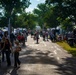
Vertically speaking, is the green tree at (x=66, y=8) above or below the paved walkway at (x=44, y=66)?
above

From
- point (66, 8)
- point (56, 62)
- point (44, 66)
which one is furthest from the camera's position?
point (66, 8)

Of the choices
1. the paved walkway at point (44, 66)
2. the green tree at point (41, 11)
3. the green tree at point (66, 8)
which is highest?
the green tree at point (41, 11)

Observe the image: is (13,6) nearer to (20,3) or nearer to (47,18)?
(20,3)

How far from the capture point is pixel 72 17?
32000 millimetres

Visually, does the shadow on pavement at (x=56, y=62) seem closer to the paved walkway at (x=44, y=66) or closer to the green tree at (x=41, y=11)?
the paved walkway at (x=44, y=66)

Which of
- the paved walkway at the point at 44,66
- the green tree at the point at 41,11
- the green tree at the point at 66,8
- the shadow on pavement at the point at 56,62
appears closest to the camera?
the paved walkway at the point at 44,66

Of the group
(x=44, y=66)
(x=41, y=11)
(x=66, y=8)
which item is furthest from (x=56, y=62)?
(x=41, y=11)

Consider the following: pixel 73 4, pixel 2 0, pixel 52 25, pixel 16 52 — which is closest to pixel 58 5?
pixel 73 4

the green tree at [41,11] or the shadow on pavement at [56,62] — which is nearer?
the shadow on pavement at [56,62]

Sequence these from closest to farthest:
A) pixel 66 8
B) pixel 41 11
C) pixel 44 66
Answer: pixel 44 66 < pixel 66 8 < pixel 41 11

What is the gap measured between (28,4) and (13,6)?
21.7 feet

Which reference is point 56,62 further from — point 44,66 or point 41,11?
point 41,11

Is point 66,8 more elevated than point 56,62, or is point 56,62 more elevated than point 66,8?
point 66,8

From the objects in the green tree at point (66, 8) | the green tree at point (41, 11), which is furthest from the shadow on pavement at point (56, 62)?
the green tree at point (41, 11)
